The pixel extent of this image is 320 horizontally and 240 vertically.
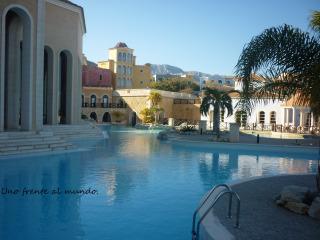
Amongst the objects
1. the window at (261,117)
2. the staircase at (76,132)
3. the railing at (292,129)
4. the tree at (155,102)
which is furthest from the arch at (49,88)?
the window at (261,117)

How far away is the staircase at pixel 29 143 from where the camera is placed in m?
15.3

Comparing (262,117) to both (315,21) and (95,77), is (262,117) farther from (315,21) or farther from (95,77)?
(315,21)

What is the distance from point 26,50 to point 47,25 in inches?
284

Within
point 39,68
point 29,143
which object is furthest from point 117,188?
point 39,68

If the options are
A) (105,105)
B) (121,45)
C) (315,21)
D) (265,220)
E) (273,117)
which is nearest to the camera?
(265,220)

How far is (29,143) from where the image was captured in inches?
643

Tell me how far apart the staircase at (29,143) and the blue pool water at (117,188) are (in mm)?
876

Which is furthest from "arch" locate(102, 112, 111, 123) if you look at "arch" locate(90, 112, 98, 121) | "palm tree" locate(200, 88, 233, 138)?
"palm tree" locate(200, 88, 233, 138)

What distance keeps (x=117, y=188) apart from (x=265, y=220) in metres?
4.84

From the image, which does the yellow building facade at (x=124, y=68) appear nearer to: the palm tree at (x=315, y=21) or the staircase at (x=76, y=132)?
the staircase at (x=76, y=132)

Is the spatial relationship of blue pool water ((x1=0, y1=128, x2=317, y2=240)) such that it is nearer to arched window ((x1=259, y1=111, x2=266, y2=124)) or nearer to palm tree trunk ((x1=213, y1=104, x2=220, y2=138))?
palm tree trunk ((x1=213, y1=104, x2=220, y2=138))

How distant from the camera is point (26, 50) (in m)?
17.4

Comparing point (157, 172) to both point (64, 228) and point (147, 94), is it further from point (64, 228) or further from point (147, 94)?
point (147, 94)

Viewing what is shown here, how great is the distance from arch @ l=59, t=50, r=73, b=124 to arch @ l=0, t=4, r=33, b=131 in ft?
19.7
